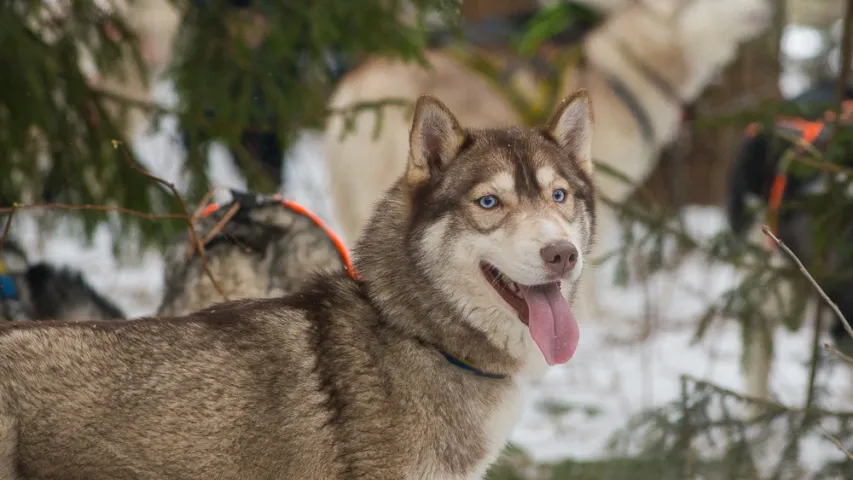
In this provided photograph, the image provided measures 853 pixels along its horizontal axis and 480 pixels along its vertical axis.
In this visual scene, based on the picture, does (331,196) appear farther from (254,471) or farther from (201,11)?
(254,471)

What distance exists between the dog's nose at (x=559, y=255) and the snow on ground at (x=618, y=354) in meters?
3.05

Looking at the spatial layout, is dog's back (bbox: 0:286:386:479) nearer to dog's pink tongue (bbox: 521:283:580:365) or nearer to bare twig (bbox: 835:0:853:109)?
dog's pink tongue (bbox: 521:283:580:365)

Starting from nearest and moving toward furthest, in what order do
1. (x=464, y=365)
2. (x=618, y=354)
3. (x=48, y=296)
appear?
(x=464, y=365) → (x=48, y=296) → (x=618, y=354)

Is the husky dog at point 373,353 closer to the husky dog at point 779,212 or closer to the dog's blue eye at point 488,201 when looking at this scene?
the dog's blue eye at point 488,201

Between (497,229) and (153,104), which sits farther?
(153,104)

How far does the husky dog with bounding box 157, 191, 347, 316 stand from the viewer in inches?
132

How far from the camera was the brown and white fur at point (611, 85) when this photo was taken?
23.9ft

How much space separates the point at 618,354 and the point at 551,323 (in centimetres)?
634

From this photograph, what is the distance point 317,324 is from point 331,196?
5561 millimetres

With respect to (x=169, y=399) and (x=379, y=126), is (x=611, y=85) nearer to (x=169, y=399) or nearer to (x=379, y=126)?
(x=379, y=126)

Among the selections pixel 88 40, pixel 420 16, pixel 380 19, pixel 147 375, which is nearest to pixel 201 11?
pixel 88 40

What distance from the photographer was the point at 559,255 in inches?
85.4

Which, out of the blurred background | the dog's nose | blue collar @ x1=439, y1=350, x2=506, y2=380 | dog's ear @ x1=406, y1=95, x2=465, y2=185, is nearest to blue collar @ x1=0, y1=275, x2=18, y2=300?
the blurred background

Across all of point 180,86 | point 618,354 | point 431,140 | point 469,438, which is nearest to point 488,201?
point 431,140
